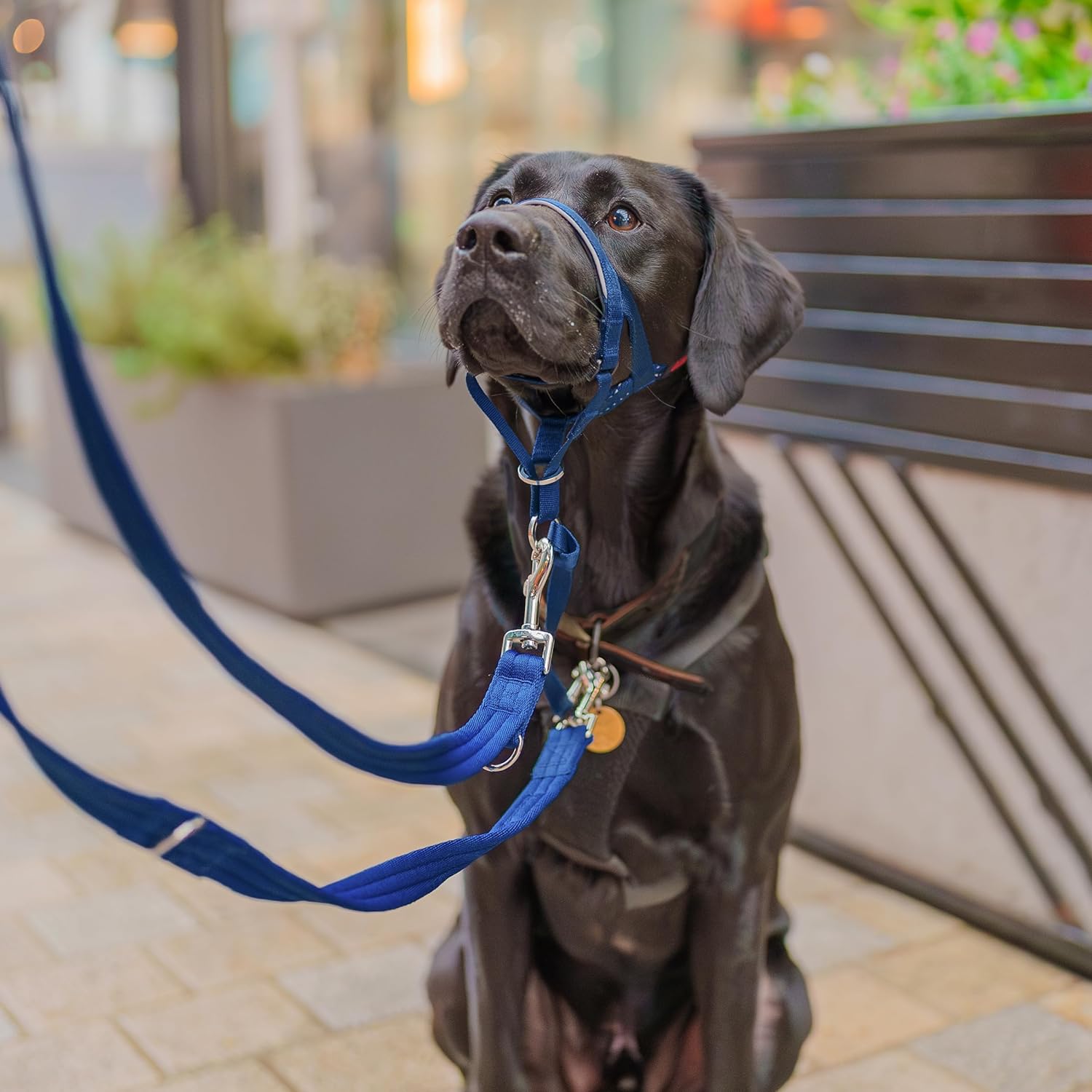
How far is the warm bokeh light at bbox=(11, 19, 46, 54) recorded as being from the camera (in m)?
7.62

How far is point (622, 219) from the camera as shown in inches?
60.3

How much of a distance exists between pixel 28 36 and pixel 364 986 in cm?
714

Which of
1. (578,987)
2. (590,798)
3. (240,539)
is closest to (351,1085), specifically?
(578,987)

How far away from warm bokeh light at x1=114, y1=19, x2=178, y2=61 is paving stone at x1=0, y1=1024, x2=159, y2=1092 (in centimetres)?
493

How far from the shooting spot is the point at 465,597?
173cm

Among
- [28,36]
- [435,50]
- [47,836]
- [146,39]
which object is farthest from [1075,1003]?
[28,36]

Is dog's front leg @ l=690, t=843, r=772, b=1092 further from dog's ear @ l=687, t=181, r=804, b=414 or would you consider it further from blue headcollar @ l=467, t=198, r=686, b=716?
dog's ear @ l=687, t=181, r=804, b=414

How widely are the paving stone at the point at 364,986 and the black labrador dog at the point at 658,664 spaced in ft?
1.93

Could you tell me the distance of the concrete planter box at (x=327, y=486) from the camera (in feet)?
14.5

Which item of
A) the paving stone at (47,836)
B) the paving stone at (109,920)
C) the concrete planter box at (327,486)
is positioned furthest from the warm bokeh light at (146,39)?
the paving stone at (109,920)

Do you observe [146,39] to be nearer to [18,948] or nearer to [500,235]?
[18,948]

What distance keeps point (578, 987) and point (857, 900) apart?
42.5 inches

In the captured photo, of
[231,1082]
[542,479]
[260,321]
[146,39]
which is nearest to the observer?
[542,479]

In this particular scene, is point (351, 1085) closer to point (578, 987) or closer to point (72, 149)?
point (578, 987)
